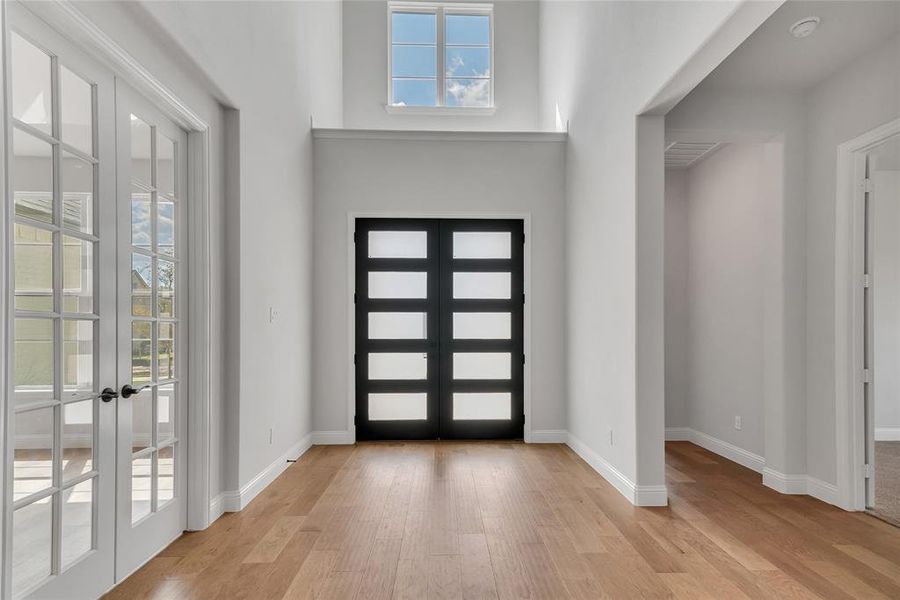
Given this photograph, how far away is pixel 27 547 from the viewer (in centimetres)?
186

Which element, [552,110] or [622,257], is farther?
[552,110]

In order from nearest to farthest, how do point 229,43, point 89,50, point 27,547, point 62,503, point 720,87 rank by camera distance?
point 27,547 < point 62,503 < point 89,50 < point 229,43 < point 720,87

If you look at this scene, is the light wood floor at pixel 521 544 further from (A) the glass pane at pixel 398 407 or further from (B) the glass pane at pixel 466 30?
(B) the glass pane at pixel 466 30

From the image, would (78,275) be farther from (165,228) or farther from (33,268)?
(165,228)

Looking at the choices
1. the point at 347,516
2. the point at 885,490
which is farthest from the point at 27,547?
the point at 885,490

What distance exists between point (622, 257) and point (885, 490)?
8.15ft

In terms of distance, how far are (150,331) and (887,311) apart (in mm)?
6700

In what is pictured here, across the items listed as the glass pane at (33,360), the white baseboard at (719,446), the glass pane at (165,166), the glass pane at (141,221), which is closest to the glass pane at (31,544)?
the glass pane at (33,360)

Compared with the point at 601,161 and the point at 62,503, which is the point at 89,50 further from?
the point at 601,161

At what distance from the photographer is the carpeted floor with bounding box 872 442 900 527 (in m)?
3.34

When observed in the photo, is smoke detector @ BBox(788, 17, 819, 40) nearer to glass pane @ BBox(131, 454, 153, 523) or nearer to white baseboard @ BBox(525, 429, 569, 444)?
white baseboard @ BBox(525, 429, 569, 444)

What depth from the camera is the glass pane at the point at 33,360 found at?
1853mm

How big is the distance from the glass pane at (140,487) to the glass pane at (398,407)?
2.87 m

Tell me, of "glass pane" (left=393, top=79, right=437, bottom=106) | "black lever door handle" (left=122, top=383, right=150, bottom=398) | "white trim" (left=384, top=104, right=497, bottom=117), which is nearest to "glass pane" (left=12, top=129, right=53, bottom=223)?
"black lever door handle" (left=122, top=383, right=150, bottom=398)
